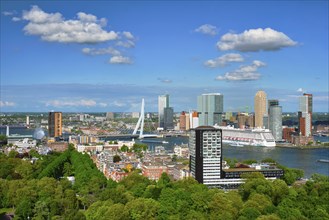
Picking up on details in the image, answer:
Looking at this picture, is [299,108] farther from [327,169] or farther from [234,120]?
[327,169]

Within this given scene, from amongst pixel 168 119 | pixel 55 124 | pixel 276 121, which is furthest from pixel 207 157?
pixel 168 119

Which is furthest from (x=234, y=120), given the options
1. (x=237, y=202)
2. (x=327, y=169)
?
(x=237, y=202)

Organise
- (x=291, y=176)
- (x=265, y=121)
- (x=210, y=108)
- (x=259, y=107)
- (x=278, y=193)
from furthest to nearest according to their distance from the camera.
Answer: (x=210, y=108)
(x=259, y=107)
(x=265, y=121)
(x=291, y=176)
(x=278, y=193)

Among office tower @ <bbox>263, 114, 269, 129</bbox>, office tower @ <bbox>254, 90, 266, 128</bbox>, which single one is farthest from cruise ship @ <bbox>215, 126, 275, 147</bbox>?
office tower @ <bbox>254, 90, 266, 128</bbox>

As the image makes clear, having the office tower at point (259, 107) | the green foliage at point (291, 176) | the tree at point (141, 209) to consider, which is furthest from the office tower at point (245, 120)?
the tree at point (141, 209)

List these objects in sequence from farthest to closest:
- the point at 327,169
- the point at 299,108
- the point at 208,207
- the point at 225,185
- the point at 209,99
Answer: the point at 209,99
the point at 299,108
the point at 327,169
the point at 225,185
the point at 208,207

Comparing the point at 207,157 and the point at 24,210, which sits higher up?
the point at 207,157

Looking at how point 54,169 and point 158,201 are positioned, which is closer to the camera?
point 158,201

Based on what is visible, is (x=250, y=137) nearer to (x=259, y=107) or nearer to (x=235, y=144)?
(x=235, y=144)

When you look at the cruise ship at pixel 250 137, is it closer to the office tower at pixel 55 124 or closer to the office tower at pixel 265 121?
the office tower at pixel 265 121
